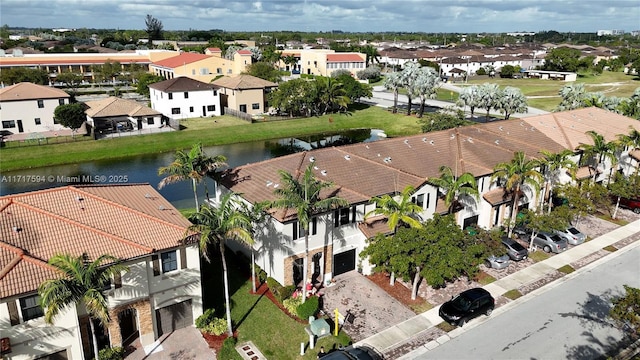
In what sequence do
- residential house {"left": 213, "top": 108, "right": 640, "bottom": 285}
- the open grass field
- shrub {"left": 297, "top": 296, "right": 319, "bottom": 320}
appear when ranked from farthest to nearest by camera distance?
the open grass field < residential house {"left": 213, "top": 108, "right": 640, "bottom": 285} < shrub {"left": 297, "top": 296, "right": 319, "bottom": 320}

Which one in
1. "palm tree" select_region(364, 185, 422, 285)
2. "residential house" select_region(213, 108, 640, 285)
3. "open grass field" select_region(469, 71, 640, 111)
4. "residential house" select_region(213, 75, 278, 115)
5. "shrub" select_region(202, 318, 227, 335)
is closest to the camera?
"shrub" select_region(202, 318, 227, 335)

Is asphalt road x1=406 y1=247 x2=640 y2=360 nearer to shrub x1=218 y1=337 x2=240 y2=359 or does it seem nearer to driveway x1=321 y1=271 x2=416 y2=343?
driveway x1=321 y1=271 x2=416 y2=343

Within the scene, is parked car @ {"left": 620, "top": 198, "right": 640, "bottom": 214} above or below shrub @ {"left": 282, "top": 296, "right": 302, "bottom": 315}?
above

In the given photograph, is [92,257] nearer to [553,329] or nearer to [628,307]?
[553,329]

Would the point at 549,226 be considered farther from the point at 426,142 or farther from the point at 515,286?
the point at 426,142

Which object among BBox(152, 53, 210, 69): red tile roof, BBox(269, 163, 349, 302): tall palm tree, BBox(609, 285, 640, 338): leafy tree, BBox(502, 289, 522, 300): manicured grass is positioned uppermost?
BBox(152, 53, 210, 69): red tile roof

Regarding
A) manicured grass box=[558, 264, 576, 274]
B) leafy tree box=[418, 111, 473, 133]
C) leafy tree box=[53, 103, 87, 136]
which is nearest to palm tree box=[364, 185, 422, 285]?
manicured grass box=[558, 264, 576, 274]
